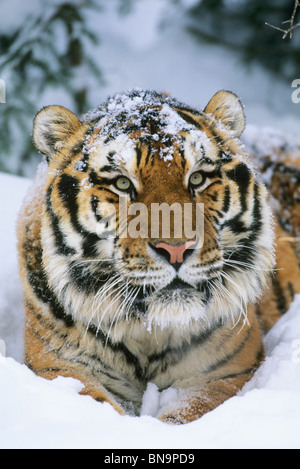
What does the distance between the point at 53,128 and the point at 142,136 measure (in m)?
0.34

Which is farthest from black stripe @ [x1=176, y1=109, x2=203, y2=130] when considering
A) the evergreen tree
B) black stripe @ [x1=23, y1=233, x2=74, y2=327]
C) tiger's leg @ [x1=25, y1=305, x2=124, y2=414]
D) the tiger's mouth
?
the evergreen tree

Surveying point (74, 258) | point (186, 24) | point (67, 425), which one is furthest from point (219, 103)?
point (186, 24)

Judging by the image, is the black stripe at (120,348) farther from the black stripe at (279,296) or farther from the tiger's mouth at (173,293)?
the black stripe at (279,296)

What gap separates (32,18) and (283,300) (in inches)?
140

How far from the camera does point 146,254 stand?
5.28ft

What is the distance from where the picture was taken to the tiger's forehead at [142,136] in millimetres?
1708

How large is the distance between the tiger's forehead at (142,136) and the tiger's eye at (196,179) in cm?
4

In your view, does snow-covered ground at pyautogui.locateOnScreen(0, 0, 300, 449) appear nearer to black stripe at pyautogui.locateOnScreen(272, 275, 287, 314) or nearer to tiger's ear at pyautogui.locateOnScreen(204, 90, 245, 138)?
tiger's ear at pyautogui.locateOnScreen(204, 90, 245, 138)

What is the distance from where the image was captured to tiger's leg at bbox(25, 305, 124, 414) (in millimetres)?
1797

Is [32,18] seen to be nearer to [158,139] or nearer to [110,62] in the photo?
[110,62]

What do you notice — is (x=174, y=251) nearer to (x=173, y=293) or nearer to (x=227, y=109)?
(x=173, y=293)

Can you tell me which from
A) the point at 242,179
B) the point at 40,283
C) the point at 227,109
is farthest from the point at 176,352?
the point at 227,109
